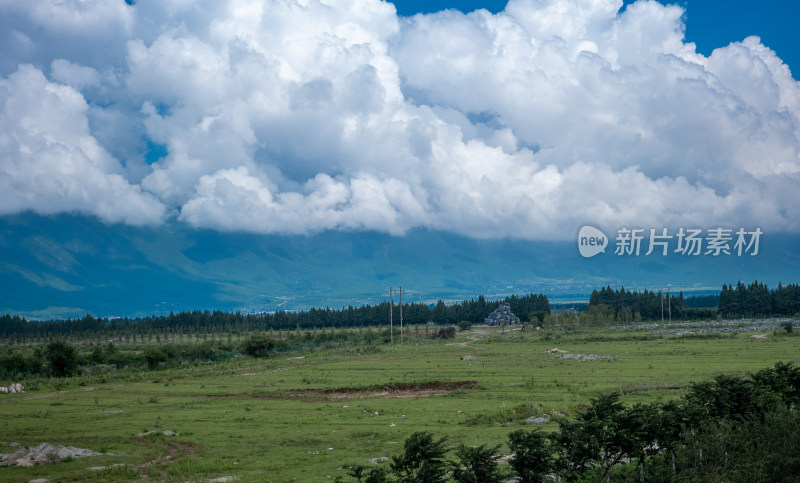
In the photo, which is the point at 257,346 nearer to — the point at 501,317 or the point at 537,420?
→ the point at 537,420

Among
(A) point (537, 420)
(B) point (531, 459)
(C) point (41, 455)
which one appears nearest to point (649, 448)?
(B) point (531, 459)

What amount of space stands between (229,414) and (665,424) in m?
24.8

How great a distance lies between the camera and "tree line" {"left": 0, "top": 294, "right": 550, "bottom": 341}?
5925 inches

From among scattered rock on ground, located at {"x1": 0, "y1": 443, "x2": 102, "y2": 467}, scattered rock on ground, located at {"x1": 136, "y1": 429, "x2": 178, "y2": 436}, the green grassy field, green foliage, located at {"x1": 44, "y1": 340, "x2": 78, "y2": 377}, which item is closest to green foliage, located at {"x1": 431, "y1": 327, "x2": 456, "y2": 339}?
the green grassy field

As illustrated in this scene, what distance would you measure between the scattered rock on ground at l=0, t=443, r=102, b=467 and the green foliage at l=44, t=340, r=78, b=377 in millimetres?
45717

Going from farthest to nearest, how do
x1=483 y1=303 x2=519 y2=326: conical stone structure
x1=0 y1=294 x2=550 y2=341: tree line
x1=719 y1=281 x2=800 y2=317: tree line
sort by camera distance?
x1=0 y1=294 x2=550 y2=341: tree line < x1=483 y1=303 x2=519 y2=326: conical stone structure < x1=719 y1=281 x2=800 y2=317: tree line

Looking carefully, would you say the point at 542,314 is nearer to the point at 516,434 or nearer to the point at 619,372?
the point at 619,372

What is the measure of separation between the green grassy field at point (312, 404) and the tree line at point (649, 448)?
594cm

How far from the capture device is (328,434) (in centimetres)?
2764

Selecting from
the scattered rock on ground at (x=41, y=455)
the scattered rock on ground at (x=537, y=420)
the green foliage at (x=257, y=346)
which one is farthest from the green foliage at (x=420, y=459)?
the green foliage at (x=257, y=346)

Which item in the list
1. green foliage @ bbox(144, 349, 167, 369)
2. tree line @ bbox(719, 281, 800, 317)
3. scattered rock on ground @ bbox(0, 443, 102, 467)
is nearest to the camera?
scattered rock on ground @ bbox(0, 443, 102, 467)

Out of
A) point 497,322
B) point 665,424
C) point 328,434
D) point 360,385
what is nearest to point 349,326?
point 497,322

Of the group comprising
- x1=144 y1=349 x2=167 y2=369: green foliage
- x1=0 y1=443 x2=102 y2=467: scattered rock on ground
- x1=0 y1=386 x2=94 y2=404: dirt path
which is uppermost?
x1=0 y1=443 x2=102 y2=467: scattered rock on ground

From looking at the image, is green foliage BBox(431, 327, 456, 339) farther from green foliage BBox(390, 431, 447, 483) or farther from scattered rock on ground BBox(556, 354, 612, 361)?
green foliage BBox(390, 431, 447, 483)
